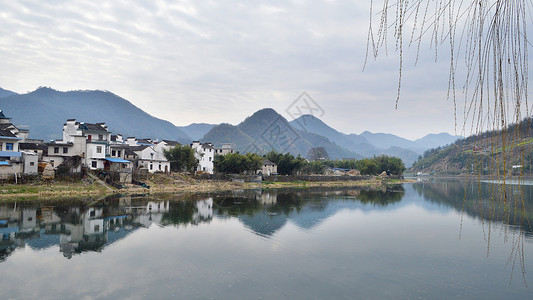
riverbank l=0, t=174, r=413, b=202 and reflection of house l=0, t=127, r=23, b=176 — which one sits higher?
reflection of house l=0, t=127, r=23, b=176

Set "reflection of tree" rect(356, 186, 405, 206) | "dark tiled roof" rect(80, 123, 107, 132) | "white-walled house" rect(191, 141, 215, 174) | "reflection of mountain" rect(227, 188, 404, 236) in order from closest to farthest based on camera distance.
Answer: "reflection of mountain" rect(227, 188, 404, 236), "reflection of tree" rect(356, 186, 405, 206), "dark tiled roof" rect(80, 123, 107, 132), "white-walled house" rect(191, 141, 215, 174)

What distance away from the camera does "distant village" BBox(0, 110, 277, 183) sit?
33375 mm

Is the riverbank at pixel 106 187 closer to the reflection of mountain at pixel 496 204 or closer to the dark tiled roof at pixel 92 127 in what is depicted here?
Answer: the dark tiled roof at pixel 92 127

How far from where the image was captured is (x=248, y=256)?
16078 mm

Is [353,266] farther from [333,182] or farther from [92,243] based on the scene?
[333,182]

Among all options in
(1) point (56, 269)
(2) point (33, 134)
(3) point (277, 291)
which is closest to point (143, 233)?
(1) point (56, 269)

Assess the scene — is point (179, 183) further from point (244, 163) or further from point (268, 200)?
point (244, 163)

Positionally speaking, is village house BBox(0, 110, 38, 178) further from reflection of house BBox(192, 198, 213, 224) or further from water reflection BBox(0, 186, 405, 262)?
reflection of house BBox(192, 198, 213, 224)

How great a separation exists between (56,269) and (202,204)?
19.9 meters

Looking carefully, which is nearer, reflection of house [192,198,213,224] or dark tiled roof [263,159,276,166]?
reflection of house [192,198,213,224]

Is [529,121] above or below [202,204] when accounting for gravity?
above

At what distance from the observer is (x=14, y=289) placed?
36.9ft

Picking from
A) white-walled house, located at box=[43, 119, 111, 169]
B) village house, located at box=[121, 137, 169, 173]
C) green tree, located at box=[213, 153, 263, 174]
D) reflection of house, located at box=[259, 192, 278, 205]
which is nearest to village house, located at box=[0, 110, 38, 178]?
white-walled house, located at box=[43, 119, 111, 169]

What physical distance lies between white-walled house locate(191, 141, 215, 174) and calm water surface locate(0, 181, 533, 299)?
30.8 m
